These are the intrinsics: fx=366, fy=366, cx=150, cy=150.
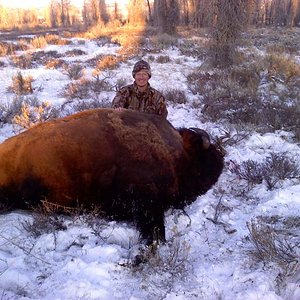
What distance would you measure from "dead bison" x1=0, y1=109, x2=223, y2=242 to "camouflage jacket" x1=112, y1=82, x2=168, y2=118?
6.71 feet

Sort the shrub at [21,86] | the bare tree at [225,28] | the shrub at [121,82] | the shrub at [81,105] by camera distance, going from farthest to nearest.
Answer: the bare tree at [225,28] → the shrub at [121,82] → the shrub at [21,86] → the shrub at [81,105]

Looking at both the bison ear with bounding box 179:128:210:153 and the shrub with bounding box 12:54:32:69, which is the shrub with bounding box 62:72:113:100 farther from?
the bison ear with bounding box 179:128:210:153

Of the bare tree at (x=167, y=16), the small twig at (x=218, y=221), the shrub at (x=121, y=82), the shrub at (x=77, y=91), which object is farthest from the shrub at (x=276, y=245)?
the bare tree at (x=167, y=16)

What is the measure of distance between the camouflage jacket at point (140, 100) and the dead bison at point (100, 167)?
2.05m

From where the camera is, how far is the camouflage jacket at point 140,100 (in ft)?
17.3

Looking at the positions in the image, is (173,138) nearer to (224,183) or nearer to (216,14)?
(224,183)

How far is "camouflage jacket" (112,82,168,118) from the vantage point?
528 centimetres

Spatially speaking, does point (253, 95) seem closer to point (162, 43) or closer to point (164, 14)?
point (162, 43)

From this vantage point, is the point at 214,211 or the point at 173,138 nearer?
the point at 173,138

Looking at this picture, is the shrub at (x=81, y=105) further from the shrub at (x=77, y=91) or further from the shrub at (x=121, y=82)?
the shrub at (x=121, y=82)

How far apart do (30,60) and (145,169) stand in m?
11.0

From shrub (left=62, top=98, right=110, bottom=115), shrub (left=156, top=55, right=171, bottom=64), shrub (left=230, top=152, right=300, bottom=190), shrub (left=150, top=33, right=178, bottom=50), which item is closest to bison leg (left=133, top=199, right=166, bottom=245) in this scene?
shrub (left=230, top=152, right=300, bottom=190)

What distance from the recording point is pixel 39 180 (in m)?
3.01

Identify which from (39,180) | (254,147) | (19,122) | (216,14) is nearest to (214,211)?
(39,180)
